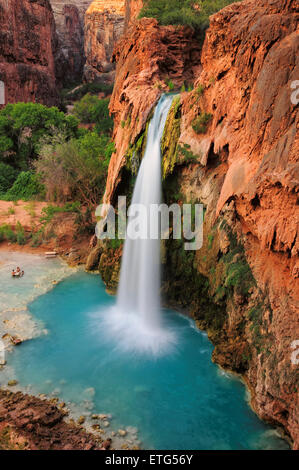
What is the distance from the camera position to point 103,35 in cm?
5238

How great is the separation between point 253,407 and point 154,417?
2.09m

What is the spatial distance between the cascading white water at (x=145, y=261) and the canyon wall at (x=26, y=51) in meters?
32.2

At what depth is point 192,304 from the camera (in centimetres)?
1105

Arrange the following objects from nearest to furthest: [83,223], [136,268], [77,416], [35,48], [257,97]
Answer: [77,416]
[257,97]
[136,268]
[83,223]
[35,48]

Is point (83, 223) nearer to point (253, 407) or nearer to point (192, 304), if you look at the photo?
point (192, 304)

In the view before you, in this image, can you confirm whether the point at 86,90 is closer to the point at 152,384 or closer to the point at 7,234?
A: the point at 7,234

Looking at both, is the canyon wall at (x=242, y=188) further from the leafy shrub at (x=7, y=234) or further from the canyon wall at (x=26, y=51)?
the canyon wall at (x=26, y=51)

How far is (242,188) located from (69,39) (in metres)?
61.0

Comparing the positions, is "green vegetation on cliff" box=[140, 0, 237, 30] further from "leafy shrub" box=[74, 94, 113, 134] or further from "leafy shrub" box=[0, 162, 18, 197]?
"leafy shrub" box=[0, 162, 18, 197]

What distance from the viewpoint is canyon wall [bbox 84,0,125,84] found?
51.8m

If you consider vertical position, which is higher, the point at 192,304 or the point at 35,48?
the point at 35,48

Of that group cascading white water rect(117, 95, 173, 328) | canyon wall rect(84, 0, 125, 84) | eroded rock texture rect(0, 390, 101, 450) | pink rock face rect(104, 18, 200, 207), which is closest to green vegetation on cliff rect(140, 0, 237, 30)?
pink rock face rect(104, 18, 200, 207)

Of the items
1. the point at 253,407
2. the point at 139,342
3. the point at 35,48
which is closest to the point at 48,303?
the point at 139,342

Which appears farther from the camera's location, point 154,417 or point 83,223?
point 83,223
